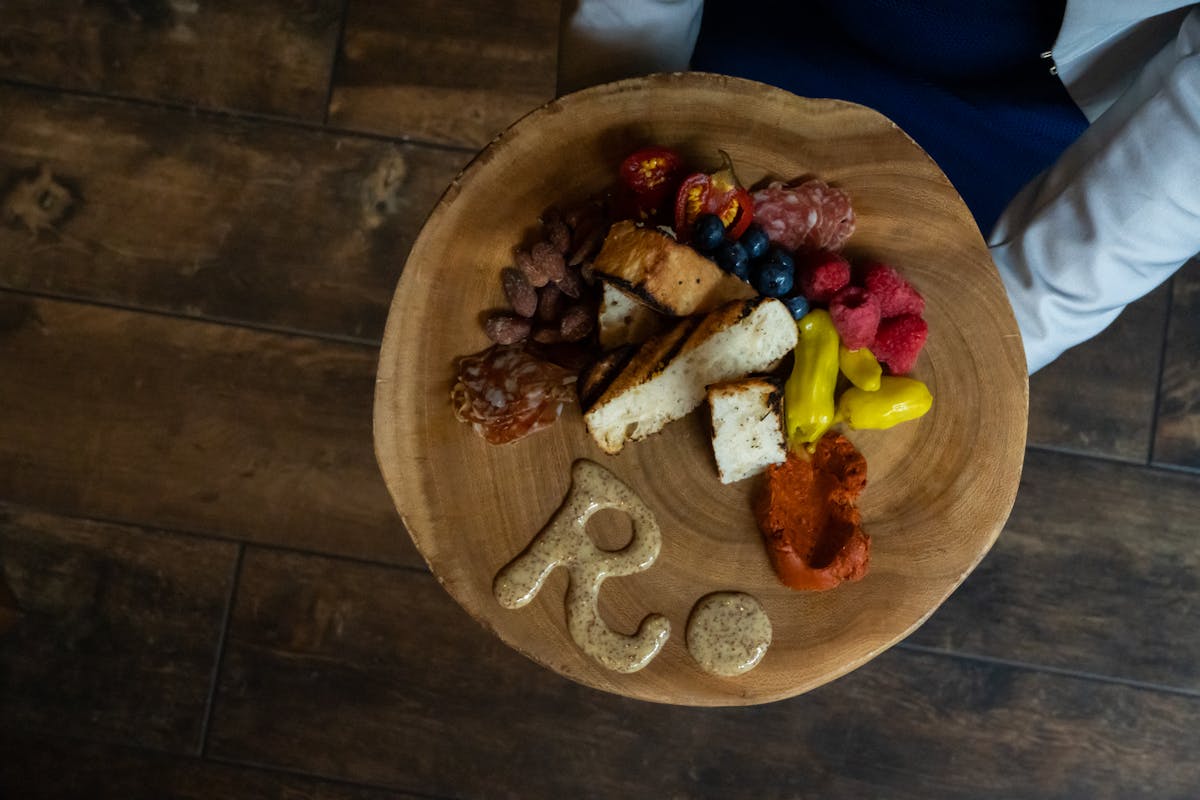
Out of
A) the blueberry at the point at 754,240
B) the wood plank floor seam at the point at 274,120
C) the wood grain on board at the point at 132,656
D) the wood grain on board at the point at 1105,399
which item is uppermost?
the blueberry at the point at 754,240

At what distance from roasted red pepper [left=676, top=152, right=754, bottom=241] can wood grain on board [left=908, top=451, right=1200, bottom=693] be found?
1.03 metres

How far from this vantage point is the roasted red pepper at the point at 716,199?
1262 mm

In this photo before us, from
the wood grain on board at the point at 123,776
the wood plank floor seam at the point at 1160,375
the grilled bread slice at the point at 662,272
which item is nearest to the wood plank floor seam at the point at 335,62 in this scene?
the grilled bread slice at the point at 662,272

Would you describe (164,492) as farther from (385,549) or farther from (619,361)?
(619,361)

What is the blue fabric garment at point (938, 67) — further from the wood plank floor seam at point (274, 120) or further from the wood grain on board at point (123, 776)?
the wood grain on board at point (123, 776)

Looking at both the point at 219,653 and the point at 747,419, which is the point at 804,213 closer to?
the point at 747,419

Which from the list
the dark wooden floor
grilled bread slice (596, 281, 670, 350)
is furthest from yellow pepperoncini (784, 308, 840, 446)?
the dark wooden floor

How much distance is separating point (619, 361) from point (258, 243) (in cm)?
102

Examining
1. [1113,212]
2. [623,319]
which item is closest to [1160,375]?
[1113,212]

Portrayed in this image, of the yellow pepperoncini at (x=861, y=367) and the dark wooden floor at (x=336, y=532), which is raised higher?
the yellow pepperoncini at (x=861, y=367)

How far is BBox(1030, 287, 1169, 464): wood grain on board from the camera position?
6.27 feet

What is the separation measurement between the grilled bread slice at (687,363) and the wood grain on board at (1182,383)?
1097mm

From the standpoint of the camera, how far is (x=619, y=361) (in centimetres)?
132

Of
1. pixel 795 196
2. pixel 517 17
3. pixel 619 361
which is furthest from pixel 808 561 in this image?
pixel 517 17
